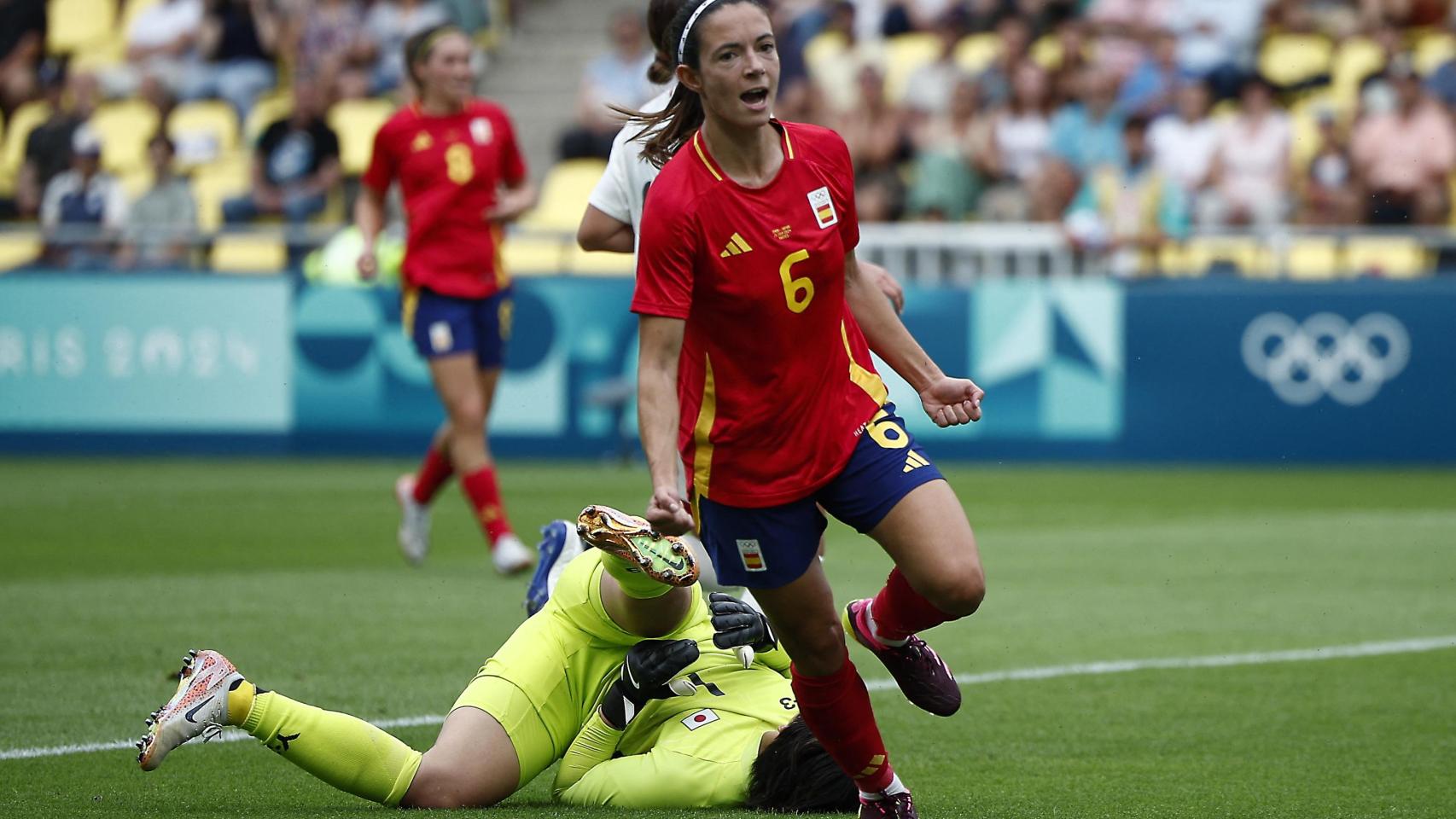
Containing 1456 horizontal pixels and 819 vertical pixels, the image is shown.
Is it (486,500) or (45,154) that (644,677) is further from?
(45,154)

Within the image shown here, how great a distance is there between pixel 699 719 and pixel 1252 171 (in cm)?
1243

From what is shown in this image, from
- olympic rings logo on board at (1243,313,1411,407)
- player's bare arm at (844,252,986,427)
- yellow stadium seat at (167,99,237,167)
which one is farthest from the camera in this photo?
yellow stadium seat at (167,99,237,167)

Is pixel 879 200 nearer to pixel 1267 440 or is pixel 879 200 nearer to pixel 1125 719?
pixel 1267 440

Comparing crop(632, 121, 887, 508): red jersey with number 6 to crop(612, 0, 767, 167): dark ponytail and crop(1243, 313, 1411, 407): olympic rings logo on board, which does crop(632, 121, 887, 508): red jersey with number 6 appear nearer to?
crop(612, 0, 767, 167): dark ponytail

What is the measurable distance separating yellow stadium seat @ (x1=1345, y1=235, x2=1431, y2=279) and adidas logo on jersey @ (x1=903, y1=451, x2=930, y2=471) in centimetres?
1179

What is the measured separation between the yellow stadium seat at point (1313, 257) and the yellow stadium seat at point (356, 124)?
9017 mm

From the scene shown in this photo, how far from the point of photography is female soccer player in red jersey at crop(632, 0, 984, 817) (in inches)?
200

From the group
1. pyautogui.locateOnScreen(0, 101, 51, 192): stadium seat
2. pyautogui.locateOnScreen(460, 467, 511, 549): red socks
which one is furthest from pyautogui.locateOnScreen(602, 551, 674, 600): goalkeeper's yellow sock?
pyautogui.locateOnScreen(0, 101, 51, 192): stadium seat

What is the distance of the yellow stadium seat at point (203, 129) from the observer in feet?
69.8

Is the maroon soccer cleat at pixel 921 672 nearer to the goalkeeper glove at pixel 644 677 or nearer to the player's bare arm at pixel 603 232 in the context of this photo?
the goalkeeper glove at pixel 644 677

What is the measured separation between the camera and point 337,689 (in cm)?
731

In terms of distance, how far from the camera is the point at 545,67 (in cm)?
2345

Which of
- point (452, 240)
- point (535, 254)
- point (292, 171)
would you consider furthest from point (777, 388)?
point (292, 171)

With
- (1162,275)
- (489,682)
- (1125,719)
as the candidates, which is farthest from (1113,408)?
(489,682)
